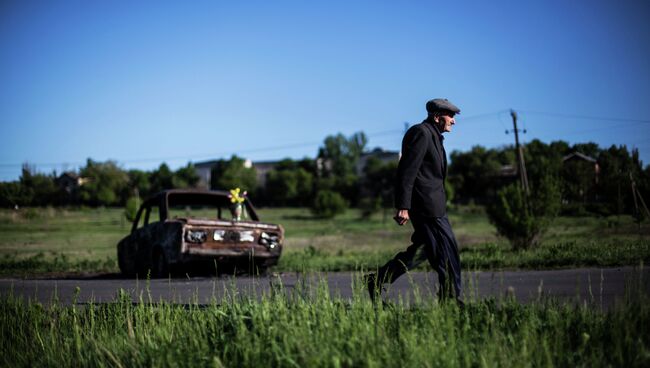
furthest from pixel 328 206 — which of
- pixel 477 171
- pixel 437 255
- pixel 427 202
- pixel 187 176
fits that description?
pixel 187 176

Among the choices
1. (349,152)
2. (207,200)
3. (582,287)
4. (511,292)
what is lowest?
(582,287)

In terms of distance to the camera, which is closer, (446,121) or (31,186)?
(446,121)

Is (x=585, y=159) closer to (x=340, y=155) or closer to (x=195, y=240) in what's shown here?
(x=195, y=240)

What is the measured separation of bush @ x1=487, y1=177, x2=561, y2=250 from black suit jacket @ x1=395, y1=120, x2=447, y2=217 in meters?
11.8

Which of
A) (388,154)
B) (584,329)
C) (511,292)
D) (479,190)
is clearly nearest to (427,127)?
(511,292)

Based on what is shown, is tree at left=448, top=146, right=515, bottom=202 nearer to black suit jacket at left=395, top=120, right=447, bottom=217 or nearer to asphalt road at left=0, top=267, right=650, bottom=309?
asphalt road at left=0, top=267, right=650, bottom=309

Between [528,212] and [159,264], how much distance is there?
36.5 feet

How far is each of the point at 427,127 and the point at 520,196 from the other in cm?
1236

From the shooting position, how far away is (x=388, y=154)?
134m

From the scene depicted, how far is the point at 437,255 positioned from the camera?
16.0 feet

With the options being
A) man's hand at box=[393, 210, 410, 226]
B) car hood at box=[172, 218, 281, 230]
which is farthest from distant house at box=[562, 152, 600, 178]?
man's hand at box=[393, 210, 410, 226]

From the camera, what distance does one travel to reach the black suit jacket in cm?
500

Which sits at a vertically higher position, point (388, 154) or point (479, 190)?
point (388, 154)

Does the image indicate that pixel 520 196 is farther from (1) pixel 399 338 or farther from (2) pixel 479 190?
(2) pixel 479 190
